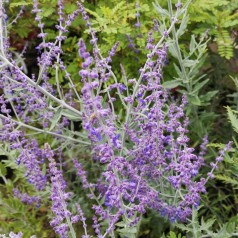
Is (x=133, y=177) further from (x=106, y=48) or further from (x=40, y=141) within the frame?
(x=40, y=141)

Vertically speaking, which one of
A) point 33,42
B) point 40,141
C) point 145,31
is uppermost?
point 145,31

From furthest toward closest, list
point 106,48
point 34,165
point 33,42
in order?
point 33,42 < point 106,48 < point 34,165

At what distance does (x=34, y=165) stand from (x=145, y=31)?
1.15m

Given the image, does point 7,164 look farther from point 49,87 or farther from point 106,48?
point 106,48

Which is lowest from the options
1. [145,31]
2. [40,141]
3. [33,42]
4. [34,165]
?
[40,141]

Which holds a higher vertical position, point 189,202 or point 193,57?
point 193,57

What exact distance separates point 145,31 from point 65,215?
154 centimetres

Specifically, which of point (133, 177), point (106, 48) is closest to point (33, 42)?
point (106, 48)

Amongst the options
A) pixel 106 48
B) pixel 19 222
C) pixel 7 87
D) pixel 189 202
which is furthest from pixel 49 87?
pixel 189 202

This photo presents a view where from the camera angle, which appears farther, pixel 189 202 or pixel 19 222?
pixel 19 222

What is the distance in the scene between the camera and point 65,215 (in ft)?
6.53

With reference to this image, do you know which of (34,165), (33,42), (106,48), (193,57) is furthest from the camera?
(33,42)

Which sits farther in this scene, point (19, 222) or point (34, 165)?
point (19, 222)

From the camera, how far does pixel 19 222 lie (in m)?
3.13
